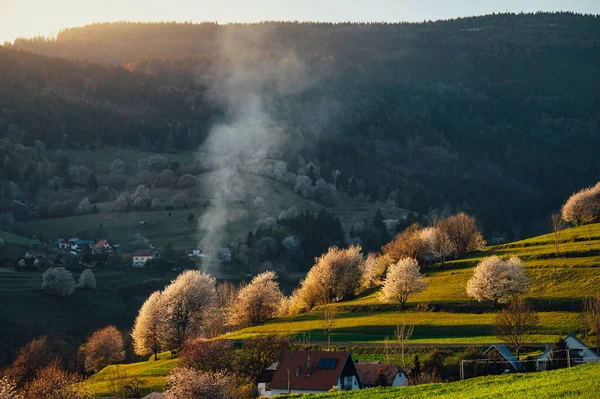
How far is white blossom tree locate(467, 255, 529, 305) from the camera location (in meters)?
96.7

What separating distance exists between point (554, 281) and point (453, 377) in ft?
132

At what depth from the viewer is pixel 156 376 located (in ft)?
273

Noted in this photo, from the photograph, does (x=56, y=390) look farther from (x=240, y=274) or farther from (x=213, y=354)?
(x=240, y=274)

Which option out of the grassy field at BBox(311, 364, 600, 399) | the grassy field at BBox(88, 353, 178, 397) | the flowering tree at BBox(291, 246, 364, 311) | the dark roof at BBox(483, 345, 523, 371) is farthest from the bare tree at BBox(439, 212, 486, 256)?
the grassy field at BBox(311, 364, 600, 399)

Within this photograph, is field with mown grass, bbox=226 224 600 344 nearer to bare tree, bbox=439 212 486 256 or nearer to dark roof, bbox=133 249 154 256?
bare tree, bbox=439 212 486 256

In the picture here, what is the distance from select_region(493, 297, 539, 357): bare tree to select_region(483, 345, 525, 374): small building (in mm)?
5297

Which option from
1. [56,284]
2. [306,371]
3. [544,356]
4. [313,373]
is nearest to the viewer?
[544,356]

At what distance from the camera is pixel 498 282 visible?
317ft

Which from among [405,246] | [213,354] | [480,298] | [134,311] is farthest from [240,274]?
[213,354]

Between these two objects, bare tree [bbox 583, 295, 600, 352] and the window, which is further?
bare tree [bbox 583, 295, 600, 352]

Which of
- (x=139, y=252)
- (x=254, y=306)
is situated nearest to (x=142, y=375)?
(x=254, y=306)

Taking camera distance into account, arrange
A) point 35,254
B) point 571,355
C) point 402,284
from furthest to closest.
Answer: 1. point 35,254
2. point 402,284
3. point 571,355

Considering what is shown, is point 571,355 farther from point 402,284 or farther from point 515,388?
point 402,284

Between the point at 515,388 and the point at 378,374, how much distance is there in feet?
104
